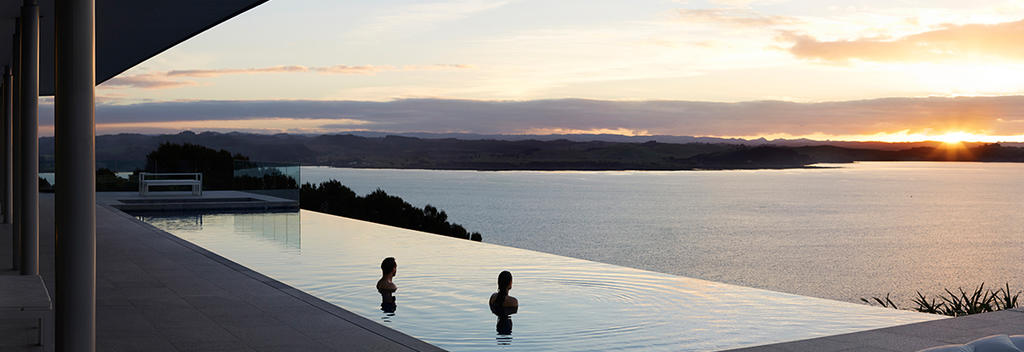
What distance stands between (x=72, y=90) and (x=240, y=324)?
8.08ft

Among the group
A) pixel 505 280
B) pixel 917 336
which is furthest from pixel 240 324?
pixel 917 336

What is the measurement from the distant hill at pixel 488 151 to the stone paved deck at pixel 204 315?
9.16 meters

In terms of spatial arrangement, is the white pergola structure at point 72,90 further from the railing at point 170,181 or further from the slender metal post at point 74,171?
the railing at point 170,181

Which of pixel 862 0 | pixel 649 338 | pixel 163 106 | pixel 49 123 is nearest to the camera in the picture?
pixel 649 338

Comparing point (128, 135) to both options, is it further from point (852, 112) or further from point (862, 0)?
point (852, 112)

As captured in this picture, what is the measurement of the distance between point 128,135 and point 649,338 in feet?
92.1

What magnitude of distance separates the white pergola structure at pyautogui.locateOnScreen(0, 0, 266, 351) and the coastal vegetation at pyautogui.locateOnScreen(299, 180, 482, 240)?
13.7 metres

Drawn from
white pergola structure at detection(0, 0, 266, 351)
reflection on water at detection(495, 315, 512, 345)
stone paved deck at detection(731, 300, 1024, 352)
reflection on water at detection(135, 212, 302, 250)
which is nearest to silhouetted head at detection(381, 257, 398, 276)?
reflection on water at detection(495, 315, 512, 345)

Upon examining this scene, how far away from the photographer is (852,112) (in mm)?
33719

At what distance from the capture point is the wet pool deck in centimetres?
482

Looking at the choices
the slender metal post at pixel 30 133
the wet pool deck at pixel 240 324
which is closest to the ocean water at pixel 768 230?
the wet pool deck at pixel 240 324

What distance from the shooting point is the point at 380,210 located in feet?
91.7

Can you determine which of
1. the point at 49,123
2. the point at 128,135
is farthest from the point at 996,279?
the point at 128,135

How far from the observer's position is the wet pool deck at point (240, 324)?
4.82 metres
